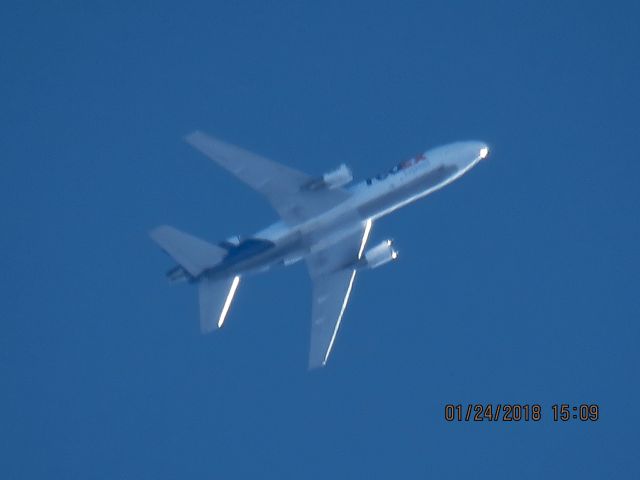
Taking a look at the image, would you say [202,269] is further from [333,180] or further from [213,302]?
[333,180]

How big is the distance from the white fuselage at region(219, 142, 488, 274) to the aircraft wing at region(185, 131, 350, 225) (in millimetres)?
548

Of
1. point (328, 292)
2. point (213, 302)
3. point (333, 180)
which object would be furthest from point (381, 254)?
point (213, 302)

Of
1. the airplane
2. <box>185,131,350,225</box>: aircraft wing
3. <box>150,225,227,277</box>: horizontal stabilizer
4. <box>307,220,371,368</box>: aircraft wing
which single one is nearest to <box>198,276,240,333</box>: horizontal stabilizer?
the airplane

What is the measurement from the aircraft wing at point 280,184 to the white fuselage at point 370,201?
1.80ft

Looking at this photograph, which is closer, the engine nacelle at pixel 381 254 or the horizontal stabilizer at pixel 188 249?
the horizontal stabilizer at pixel 188 249

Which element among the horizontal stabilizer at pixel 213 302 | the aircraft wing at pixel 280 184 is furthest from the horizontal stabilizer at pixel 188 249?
the aircraft wing at pixel 280 184

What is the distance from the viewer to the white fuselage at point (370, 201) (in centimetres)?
6650

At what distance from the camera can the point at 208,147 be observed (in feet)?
213

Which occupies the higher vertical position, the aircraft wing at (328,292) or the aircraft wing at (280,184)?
the aircraft wing at (280,184)

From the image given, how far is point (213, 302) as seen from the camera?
6700cm

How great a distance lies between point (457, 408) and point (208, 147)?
76.5 feet

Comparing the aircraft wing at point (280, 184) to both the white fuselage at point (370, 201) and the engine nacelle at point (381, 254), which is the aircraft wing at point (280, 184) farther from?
the engine nacelle at point (381, 254)

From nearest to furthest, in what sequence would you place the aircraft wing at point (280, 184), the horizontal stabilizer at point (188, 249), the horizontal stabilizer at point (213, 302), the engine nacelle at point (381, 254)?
the horizontal stabilizer at point (188, 249) < the aircraft wing at point (280, 184) < the horizontal stabilizer at point (213, 302) < the engine nacelle at point (381, 254)

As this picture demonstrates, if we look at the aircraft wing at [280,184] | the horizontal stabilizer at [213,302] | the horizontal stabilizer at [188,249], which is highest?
the aircraft wing at [280,184]
